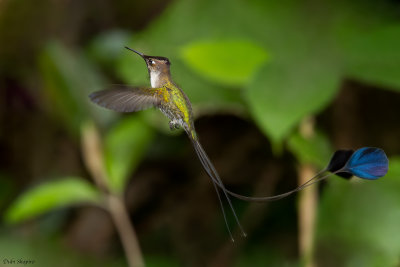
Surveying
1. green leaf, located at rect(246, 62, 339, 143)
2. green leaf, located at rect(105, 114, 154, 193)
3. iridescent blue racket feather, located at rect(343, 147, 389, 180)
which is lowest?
iridescent blue racket feather, located at rect(343, 147, 389, 180)

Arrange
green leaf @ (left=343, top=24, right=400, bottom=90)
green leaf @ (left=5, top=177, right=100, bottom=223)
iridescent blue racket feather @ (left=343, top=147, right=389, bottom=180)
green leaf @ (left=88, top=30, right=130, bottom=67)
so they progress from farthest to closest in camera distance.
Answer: green leaf @ (left=88, top=30, right=130, bottom=67)
green leaf @ (left=5, top=177, right=100, bottom=223)
green leaf @ (left=343, top=24, right=400, bottom=90)
iridescent blue racket feather @ (left=343, top=147, right=389, bottom=180)

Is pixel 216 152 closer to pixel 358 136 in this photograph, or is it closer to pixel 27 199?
pixel 358 136

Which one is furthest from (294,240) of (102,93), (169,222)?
(102,93)

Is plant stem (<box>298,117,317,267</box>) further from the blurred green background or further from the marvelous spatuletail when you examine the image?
the marvelous spatuletail

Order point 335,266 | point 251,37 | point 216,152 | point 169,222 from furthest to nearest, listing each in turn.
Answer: point 169,222 → point 216,152 → point 251,37 → point 335,266

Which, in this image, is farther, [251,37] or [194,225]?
[194,225]

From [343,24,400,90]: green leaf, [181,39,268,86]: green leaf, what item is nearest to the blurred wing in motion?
[181,39,268,86]: green leaf

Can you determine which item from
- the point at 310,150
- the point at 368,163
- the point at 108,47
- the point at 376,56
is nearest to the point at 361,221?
the point at 310,150

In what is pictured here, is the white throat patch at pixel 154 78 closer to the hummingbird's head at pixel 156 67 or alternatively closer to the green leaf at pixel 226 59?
the hummingbird's head at pixel 156 67
